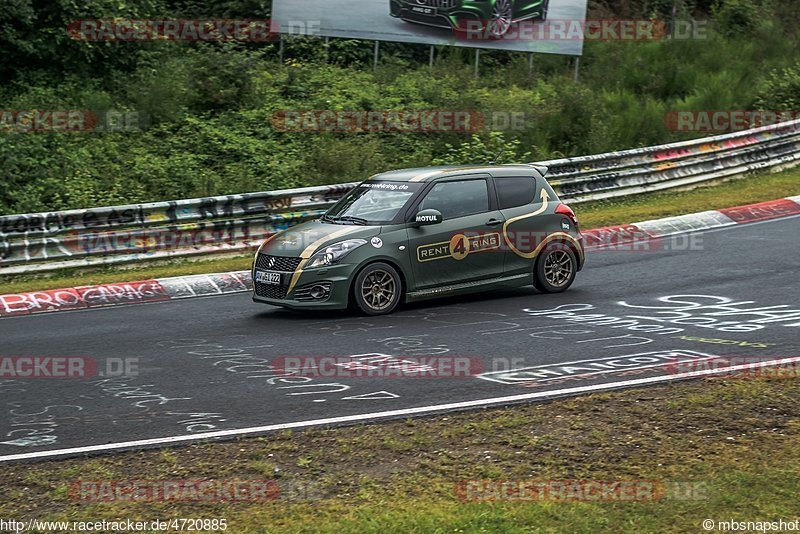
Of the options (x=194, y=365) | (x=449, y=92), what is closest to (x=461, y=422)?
(x=194, y=365)

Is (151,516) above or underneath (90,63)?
underneath

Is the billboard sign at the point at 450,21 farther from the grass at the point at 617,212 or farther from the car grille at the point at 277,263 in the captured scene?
the car grille at the point at 277,263

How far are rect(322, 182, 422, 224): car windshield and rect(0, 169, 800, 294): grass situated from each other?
2965 millimetres

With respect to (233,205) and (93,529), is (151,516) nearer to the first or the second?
(93,529)

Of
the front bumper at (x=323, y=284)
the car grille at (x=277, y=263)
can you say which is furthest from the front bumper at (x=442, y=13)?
the front bumper at (x=323, y=284)

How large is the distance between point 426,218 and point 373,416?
493 cm

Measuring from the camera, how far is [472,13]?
1114 inches

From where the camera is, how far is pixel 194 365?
10.1m

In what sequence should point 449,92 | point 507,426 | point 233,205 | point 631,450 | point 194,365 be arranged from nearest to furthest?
point 631,450 → point 507,426 → point 194,365 → point 233,205 → point 449,92

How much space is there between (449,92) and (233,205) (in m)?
10.2

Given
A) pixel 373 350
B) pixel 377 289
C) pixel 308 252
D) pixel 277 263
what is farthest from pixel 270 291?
pixel 373 350

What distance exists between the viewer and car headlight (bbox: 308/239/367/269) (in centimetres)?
1225

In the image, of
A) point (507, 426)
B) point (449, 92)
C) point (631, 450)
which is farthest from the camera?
point (449, 92)

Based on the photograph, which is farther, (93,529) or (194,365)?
(194,365)
